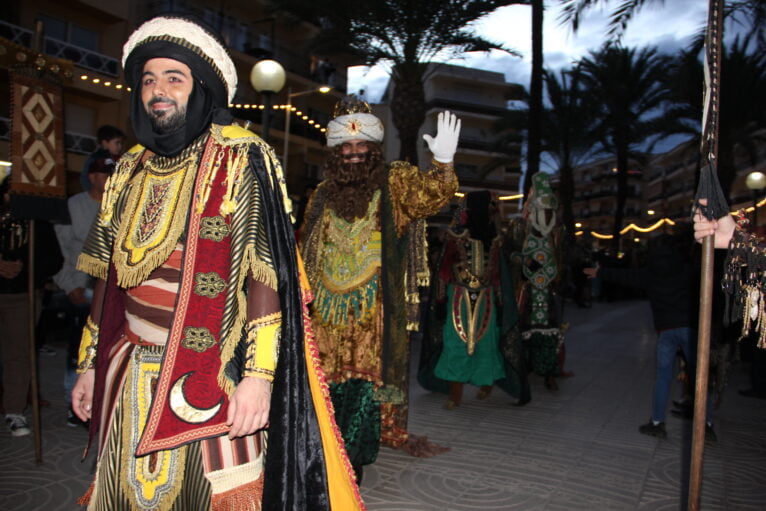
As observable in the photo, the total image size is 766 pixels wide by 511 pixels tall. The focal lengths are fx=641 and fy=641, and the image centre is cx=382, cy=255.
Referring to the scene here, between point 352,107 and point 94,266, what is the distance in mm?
2545

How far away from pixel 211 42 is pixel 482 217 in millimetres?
4898

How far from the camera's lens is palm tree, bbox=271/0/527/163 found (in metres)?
13.1

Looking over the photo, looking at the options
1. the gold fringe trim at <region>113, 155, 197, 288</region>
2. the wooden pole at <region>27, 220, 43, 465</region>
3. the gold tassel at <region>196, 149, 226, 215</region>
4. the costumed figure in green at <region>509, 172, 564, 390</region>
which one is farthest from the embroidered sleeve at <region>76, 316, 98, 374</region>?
the costumed figure in green at <region>509, 172, 564, 390</region>

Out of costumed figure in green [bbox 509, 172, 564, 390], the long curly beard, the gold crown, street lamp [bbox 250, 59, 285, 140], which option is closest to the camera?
the long curly beard

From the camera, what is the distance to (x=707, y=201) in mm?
2512

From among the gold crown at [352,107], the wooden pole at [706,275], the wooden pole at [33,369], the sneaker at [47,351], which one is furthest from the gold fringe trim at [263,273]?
the sneaker at [47,351]

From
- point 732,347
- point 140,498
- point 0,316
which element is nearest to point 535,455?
point 732,347

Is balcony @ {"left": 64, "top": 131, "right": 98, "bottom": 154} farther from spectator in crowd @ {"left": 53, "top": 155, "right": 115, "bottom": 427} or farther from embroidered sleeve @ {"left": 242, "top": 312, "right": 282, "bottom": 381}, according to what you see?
embroidered sleeve @ {"left": 242, "top": 312, "right": 282, "bottom": 381}

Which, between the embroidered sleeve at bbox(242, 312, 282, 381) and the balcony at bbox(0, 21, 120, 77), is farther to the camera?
the balcony at bbox(0, 21, 120, 77)

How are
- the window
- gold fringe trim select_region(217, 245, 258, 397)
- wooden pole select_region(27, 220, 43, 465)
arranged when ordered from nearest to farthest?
1. gold fringe trim select_region(217, 245, 258, 397)
2. wooden pole select_region(27, 220, 43, 465)
3. the window

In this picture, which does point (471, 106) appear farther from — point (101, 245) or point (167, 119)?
point (167, 119)

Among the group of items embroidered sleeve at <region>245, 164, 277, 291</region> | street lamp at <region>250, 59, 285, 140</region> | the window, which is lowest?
embroidered sleeve at <region>245, 164, 277, 291</region>

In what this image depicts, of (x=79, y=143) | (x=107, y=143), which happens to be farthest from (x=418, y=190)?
(x=79, y=143)

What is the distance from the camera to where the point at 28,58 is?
14.4ft
